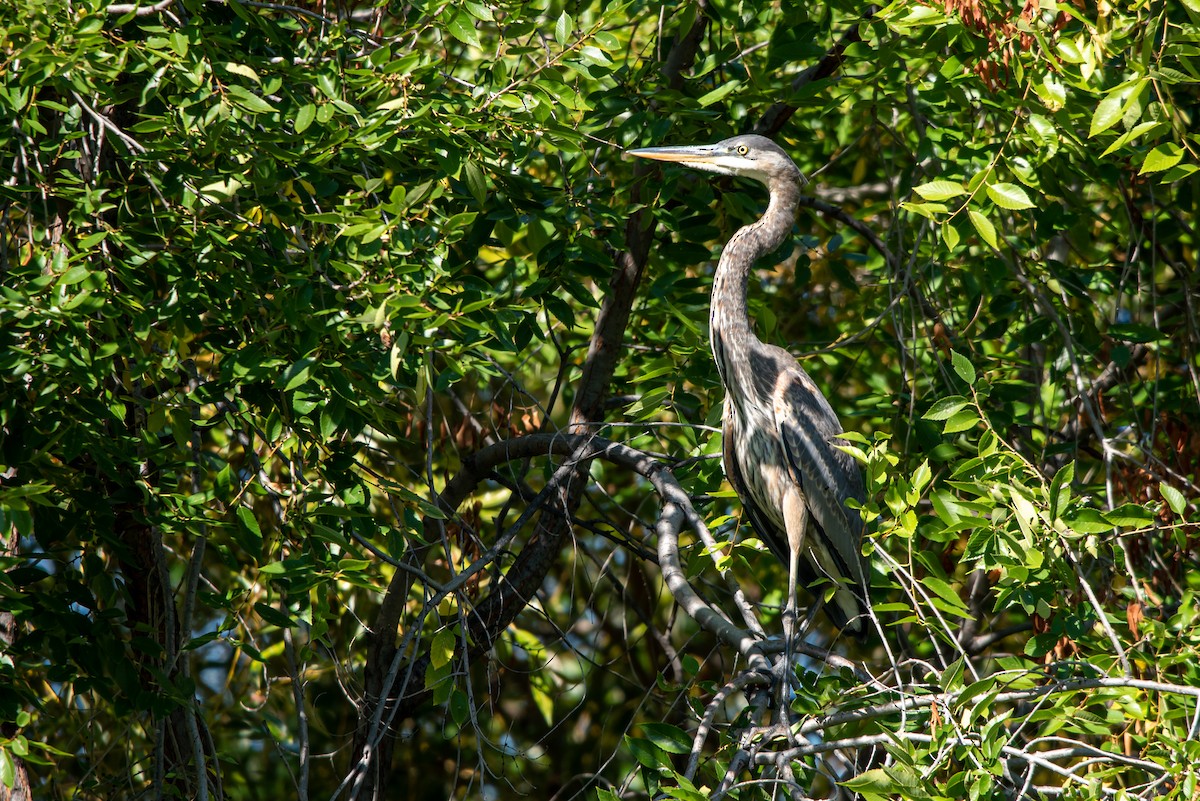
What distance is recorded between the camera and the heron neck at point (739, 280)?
10.7 feet

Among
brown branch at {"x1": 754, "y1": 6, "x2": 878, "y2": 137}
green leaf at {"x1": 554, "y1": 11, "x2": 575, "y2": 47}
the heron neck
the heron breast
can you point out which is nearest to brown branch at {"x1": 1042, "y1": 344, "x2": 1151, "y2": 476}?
the heron breast

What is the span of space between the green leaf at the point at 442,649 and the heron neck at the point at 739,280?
1149 millimetres

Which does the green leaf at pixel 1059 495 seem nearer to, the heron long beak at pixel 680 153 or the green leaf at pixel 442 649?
Result: the green leaf at pixel 442 649

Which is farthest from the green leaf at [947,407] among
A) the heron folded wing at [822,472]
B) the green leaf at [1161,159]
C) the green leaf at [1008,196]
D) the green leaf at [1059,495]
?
the heron folded wing at [822,472]

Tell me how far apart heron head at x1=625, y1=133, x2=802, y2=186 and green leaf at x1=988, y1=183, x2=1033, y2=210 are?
1135mm

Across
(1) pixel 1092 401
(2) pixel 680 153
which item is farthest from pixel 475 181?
(1) pixel 1092 401

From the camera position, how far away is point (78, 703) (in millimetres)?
4012

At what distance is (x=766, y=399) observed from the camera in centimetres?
332

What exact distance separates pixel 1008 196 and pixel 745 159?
124cm

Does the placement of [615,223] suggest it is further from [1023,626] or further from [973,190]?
[1023,626]

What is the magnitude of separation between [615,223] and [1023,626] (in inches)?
72.4

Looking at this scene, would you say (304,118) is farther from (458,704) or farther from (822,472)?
(822,472)

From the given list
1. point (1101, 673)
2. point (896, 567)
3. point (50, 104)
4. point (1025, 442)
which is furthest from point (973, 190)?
point (50, 104)

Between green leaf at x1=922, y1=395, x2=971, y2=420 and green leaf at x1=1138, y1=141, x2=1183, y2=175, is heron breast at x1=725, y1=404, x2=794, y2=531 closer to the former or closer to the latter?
green leaf at x1=922, y1=395, x2=971, y2=420
